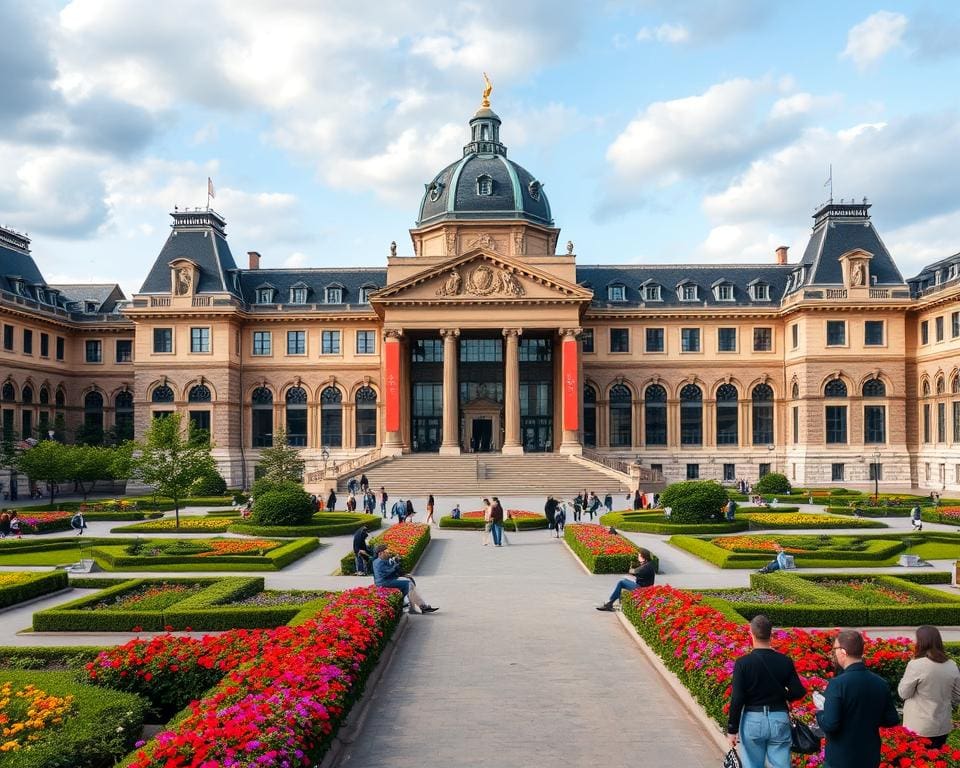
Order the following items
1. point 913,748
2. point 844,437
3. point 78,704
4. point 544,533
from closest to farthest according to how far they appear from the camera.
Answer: point 913,748, point 78,704, point 544,533, point 844,437

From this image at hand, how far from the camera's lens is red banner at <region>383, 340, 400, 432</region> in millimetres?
68188

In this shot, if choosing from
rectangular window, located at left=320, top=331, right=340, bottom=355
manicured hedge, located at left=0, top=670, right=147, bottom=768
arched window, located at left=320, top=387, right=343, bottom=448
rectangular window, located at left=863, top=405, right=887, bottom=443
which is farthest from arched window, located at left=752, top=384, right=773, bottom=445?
manicured hedge, located at left=0, top=670, right=147, bottom=768

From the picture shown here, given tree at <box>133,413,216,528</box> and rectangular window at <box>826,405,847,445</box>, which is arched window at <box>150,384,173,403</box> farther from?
rectangular window at <box>826,405,847,445</box>

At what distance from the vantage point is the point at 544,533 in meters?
39.9

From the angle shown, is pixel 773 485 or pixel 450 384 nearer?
pixel 773 485

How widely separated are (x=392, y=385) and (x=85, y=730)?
56.9m

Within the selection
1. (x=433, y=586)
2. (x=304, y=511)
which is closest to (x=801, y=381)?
(x=304, y=511)

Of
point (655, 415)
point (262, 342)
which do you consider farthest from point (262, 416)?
point (655, 415)

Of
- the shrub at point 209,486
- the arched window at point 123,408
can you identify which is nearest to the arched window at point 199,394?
the arched window at point 123,408

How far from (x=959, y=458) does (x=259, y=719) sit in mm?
64660

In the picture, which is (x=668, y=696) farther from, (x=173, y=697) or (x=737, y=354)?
(x=737, y=354)

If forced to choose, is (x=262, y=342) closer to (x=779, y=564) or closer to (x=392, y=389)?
(x=392, y=389)

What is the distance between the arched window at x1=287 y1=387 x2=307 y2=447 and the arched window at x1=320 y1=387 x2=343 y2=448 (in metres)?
1.64

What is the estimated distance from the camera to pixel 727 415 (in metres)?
76.1
